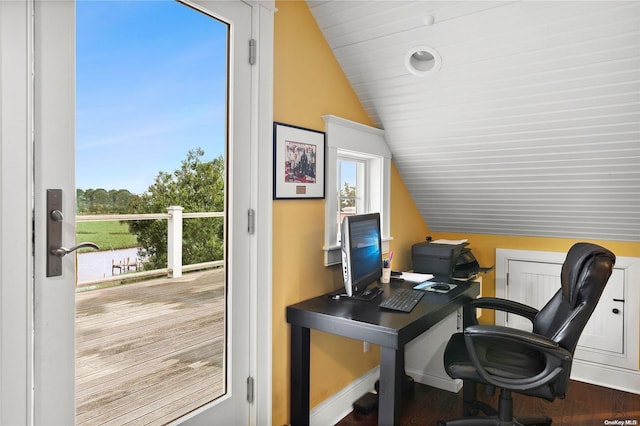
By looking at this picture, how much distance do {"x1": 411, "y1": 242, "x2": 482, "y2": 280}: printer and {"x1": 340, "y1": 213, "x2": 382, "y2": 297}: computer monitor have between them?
63cm

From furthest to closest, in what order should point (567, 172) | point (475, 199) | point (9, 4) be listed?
1. point (475, 199)
2. point (567, 172)
3. point (9, 4)

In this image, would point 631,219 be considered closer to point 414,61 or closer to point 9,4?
point 414,61

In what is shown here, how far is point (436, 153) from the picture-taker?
118 inches

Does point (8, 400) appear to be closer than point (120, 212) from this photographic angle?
Yes

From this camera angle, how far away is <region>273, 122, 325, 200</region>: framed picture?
2.23 m

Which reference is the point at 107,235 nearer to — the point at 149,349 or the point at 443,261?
the point at 149,349

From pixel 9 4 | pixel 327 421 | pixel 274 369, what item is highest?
pixel 9 4

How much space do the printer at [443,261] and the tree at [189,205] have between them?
1.68m

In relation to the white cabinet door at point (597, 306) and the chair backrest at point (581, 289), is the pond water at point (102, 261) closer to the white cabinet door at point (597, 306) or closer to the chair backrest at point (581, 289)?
the chair backrest at point (581, 289)

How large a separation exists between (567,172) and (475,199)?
0.66 metres

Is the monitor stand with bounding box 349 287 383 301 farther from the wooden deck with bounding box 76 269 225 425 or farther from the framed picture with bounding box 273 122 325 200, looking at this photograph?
the wooden deck with bounding box 76 269 225 425

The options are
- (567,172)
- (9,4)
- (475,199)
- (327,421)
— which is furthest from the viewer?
(475,199)

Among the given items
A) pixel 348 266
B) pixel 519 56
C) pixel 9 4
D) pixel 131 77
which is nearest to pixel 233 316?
pixel 348 266

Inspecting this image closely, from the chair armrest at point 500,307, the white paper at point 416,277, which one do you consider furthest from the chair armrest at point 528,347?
the white paper at point 416,277
